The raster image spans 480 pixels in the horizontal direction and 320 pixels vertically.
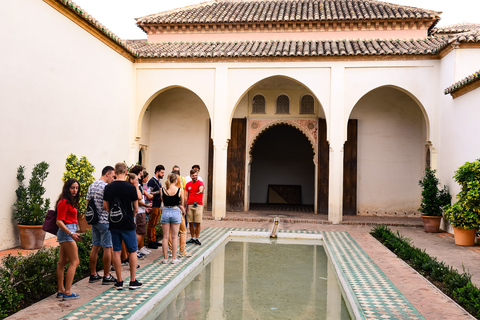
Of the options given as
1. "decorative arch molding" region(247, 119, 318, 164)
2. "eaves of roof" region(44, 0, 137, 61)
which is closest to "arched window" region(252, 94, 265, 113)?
"decorative arch molding" region(247, 119, 318, 164)

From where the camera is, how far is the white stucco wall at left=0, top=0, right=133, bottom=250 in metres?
7.73

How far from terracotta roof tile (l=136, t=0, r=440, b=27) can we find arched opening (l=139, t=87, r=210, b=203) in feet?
9.39

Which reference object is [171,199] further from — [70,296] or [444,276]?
[444,276]

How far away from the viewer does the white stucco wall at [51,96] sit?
25.3 ft

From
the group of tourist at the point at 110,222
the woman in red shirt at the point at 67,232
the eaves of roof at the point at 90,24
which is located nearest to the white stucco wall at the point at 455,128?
the group of tourist at the point at 110,222

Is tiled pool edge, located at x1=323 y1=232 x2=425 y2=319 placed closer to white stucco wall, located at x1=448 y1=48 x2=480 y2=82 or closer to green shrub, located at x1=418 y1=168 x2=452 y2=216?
green shrub, located at x1=418 y1=168 x2=452 y2=216

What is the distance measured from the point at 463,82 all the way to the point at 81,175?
29.9ft

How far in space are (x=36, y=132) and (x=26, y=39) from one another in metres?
1.77

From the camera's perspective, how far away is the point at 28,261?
5.07m

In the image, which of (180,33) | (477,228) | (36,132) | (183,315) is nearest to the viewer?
(183,315)

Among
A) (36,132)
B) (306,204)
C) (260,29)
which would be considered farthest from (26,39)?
(306,204)

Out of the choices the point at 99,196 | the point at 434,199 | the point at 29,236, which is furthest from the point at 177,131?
the point at 99,196

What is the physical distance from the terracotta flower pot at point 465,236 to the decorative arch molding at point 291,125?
618cm

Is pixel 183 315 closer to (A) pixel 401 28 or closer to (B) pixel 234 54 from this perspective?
(B) pixel 234 54
